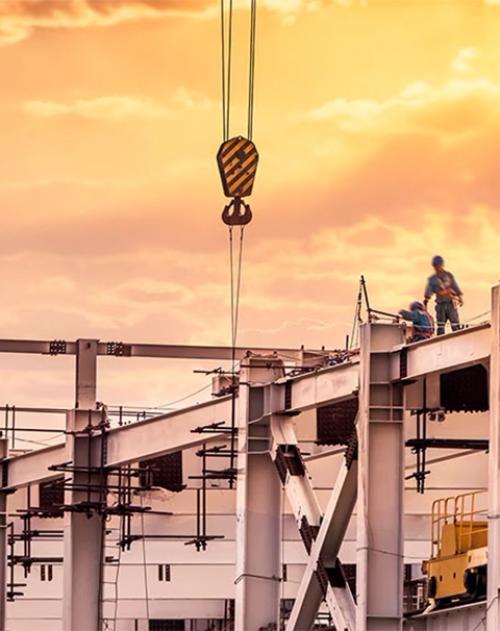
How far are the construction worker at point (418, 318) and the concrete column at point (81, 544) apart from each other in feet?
35.1

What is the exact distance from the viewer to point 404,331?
38.0m

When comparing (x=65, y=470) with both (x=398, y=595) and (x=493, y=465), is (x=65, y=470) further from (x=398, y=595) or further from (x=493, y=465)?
(x=493, y=465)

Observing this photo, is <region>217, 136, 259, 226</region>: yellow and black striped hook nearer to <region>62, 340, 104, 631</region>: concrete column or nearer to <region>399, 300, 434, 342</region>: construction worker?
<region>399, 300, 434, 342</region>: construction worker

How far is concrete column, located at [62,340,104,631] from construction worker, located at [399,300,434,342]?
1071cm

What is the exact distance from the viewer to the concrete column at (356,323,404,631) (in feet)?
121

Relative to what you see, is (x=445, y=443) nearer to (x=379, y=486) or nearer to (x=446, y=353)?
(x=379, y=486)

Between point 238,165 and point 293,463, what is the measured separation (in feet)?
26.0

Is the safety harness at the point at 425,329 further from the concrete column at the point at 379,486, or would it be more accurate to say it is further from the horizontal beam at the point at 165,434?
the horizontal beam at the point at 165,434

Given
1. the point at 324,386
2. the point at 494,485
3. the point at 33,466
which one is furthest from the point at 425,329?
the point at 33,466

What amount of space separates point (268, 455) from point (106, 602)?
2435cm

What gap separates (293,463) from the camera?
140 ft

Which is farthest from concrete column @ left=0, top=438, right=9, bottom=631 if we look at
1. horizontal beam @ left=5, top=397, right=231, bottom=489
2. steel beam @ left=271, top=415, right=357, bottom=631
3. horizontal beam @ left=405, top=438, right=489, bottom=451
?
horizontal beam @ left=405, top=438, right=489, bottom=451

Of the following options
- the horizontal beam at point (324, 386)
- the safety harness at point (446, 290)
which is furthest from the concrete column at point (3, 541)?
the safety harness at point (446, 290)

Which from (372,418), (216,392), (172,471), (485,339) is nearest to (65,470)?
(216,392)
